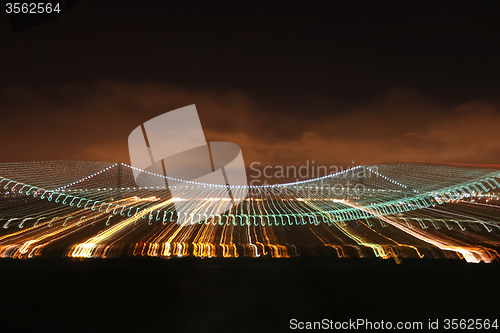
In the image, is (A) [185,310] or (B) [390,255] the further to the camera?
(B) [390,255]

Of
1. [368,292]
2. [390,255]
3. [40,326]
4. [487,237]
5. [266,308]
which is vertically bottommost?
[487,237]

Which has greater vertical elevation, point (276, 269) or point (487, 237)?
point (276, 269)

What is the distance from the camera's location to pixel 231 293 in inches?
107

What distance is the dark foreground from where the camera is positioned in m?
2.26

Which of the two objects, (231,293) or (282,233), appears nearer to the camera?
(231,293)

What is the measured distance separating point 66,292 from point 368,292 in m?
3.55

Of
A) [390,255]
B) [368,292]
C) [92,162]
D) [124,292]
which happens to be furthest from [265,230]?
[92,162]

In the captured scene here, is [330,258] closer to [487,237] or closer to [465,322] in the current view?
[465,322]

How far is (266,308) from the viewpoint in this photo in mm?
2428

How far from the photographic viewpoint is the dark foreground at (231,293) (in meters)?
2.26

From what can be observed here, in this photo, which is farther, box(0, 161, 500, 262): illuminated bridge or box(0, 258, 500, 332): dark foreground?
box(0, 161, 500, 262): illuminated bridge

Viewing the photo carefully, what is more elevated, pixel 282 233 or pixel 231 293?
pixel 231 293

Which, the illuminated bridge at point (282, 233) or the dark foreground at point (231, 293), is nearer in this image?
the dark foreground at point (231, 293)

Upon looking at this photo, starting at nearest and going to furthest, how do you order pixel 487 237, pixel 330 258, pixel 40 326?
pixel 40 326 → pixel 330 258 → pixel 487 237
